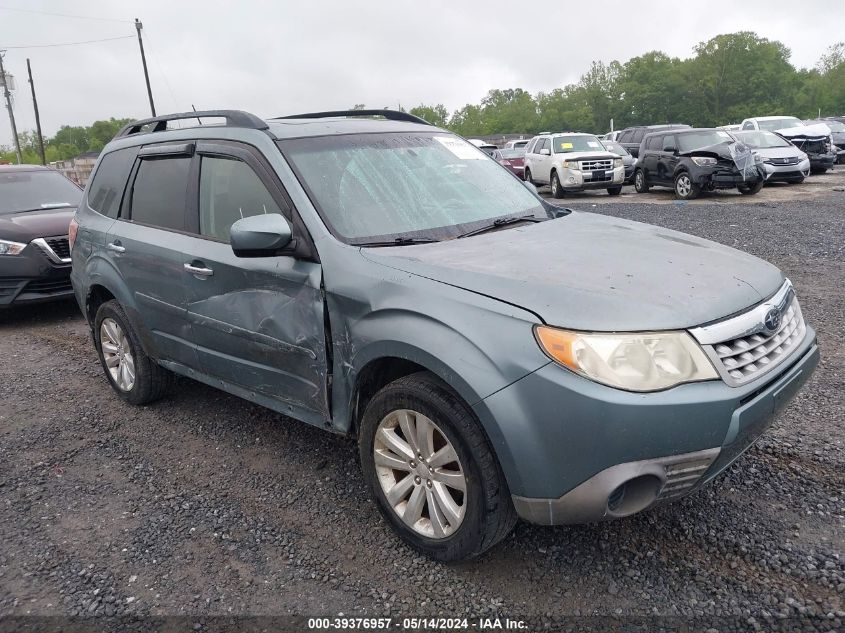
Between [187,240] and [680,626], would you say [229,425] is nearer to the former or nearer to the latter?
[187,240]

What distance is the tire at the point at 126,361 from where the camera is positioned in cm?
448

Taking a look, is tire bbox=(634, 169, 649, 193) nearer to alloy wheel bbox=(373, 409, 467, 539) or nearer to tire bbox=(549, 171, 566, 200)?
tire bbox=(549, 171, 566, 200)

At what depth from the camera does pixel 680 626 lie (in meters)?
2.34

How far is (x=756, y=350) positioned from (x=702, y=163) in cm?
1380

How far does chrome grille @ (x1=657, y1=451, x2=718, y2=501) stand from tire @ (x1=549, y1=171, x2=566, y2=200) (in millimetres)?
16122

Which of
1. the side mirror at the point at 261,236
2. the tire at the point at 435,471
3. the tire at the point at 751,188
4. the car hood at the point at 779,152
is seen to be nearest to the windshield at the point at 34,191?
the side mirror at the point at 261,236

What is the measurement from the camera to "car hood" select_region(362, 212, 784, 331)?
7.70ft

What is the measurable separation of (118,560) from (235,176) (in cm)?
194

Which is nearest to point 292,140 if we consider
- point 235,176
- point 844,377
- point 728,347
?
point 235,176

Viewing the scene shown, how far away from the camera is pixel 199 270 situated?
3615mm

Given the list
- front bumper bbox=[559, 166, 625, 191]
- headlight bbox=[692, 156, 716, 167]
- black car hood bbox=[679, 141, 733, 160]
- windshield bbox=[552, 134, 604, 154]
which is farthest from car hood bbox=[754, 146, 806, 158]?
windshield bbox=[552, 134, 604, 154]

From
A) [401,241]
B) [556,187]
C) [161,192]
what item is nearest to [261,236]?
[401,241]

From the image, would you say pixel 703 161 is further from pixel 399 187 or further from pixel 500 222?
pixel 399 187

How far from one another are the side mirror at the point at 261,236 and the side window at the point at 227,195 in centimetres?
28
